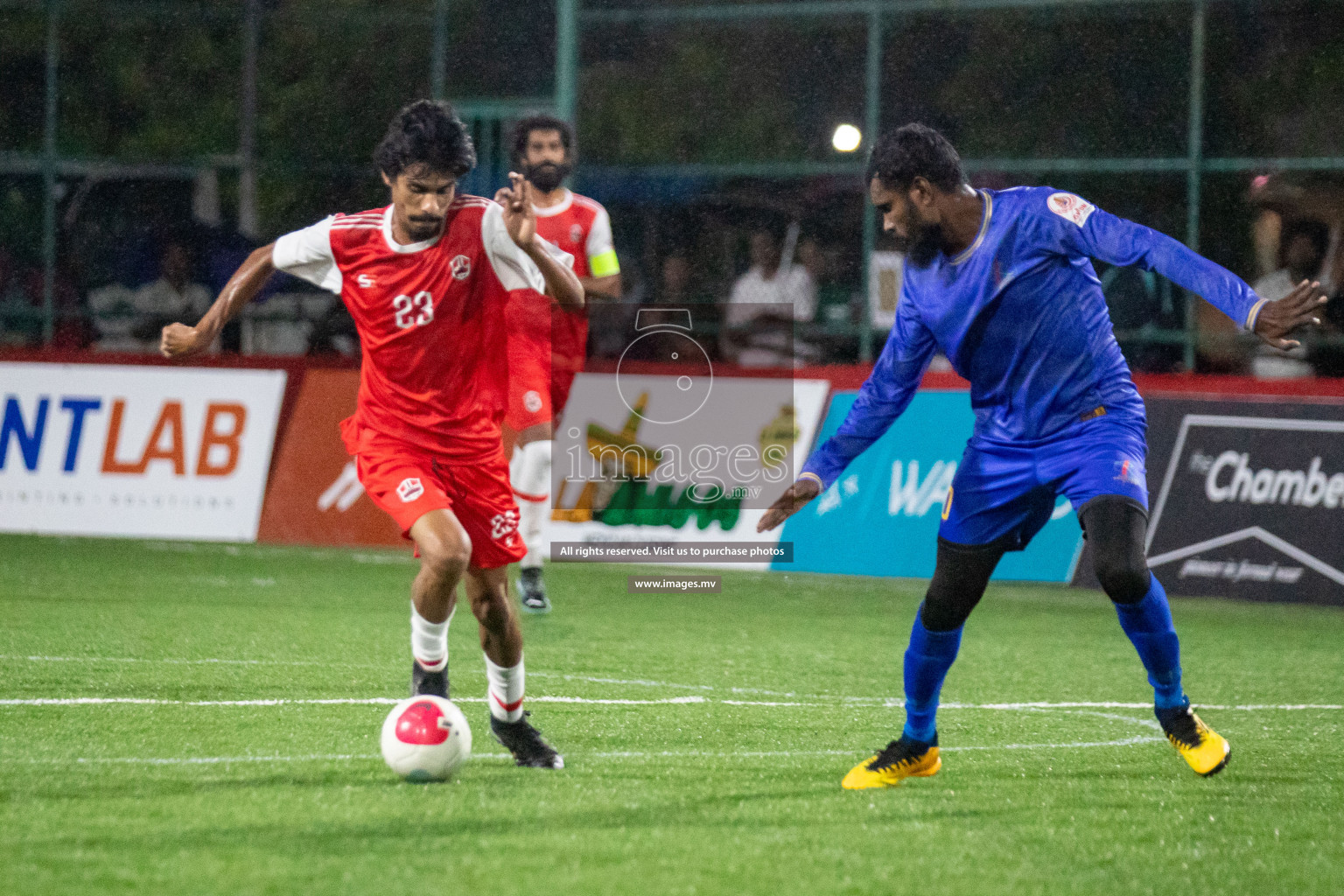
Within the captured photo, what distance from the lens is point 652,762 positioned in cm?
580

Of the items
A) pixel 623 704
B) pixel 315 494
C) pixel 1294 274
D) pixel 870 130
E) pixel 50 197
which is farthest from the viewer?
pixel 50 197

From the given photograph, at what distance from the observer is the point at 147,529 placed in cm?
1317

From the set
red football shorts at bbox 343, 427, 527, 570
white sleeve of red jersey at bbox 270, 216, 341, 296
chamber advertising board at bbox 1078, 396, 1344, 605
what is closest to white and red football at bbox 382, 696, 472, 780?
red football shorts at bbox 343, 427, 527, 570

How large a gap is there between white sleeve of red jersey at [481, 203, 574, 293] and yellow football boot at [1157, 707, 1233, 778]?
7.70 feet

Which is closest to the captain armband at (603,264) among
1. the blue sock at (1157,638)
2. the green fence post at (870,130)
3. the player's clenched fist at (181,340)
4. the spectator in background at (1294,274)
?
the player's clenched fist at (181,340)

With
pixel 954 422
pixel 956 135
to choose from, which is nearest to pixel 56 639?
pixel 954 422

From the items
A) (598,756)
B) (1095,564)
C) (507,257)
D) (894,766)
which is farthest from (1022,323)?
(598,756)

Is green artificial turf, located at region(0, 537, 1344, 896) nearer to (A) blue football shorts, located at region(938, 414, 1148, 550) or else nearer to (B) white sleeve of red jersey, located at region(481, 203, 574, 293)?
(A) blue football shorts, located at region(938, 414, 1148, 550)

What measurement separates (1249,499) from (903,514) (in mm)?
2168

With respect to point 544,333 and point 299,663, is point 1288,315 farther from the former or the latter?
point 544,333

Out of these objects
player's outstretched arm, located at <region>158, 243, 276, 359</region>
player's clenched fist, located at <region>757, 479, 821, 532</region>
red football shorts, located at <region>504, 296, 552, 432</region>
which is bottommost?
player's clenched fist, located at <region>757, 479, 821, 532</region>

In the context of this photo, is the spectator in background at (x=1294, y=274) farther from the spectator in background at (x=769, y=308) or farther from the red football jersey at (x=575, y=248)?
the red football jersey at (x=575, y=248)

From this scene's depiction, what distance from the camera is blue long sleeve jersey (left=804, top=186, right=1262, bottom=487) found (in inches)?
218

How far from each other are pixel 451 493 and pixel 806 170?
9911mm
